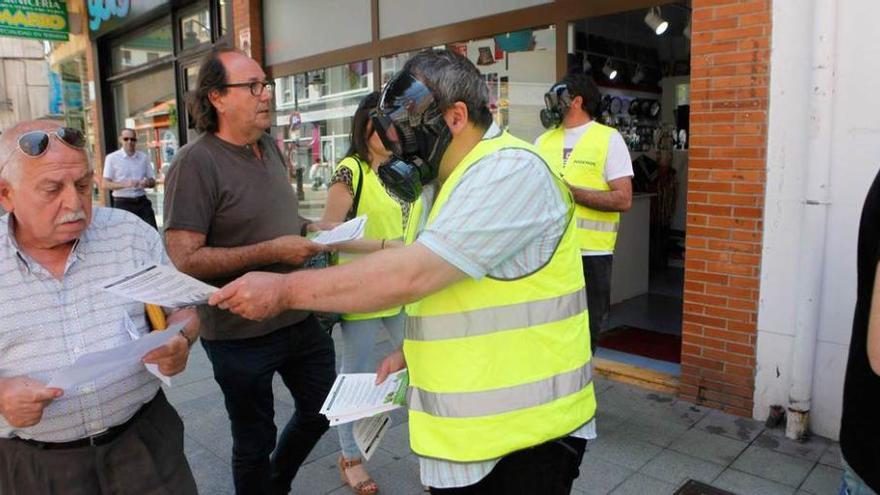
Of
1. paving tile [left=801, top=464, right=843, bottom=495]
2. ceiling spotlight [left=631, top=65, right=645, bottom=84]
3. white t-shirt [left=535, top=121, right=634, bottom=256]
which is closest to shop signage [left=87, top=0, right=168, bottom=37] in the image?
ceiling spotlight [left=631, top=65, right=645, bottom=84]

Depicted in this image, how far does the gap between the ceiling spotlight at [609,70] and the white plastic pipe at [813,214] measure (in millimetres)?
4622

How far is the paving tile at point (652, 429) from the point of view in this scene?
12.7 feet

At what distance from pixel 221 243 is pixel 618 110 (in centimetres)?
668

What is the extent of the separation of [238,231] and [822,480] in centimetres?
307

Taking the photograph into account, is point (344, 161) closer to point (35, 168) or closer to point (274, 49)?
point (35, 168)

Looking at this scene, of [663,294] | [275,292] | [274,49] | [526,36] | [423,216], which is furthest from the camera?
A: [274,49]

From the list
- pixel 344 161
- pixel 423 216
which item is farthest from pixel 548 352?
pixel 344 161

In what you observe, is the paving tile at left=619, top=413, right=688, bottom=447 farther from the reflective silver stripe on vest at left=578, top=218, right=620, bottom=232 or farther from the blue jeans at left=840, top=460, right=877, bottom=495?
the blue jeans at left=840, top=460, right=877, bottom=495

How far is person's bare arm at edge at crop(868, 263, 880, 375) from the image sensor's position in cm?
145

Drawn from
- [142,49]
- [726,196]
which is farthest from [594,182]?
[142,49]

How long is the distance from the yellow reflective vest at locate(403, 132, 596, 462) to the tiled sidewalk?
74.9 inches

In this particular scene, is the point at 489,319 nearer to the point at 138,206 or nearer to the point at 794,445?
the point at 794,445

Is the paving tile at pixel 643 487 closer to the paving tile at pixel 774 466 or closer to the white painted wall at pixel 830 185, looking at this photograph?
the paving tile at pixel 774 466

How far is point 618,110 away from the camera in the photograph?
8305 mm
